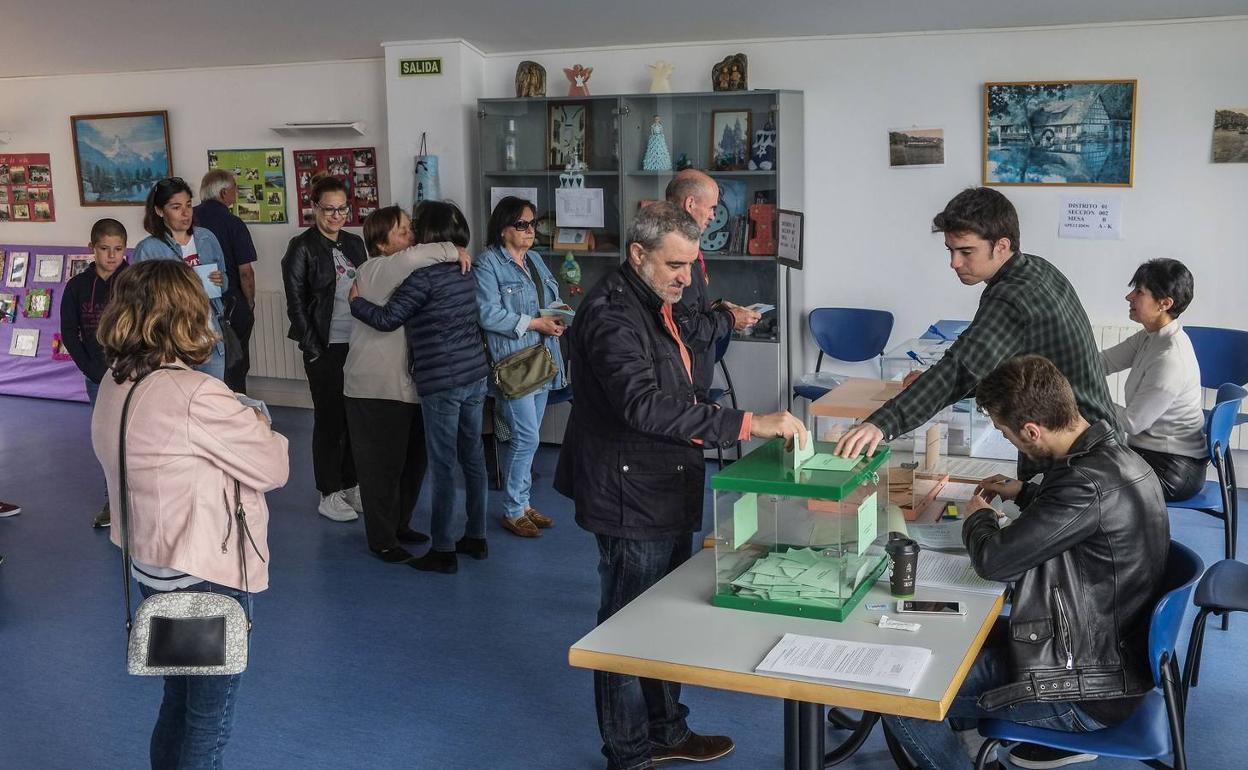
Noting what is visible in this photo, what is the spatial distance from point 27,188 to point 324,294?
17.2 ft

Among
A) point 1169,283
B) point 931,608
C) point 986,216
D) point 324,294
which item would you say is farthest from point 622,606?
point 324,294

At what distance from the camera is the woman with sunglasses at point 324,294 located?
5.11 meters

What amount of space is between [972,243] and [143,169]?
726 centimetres

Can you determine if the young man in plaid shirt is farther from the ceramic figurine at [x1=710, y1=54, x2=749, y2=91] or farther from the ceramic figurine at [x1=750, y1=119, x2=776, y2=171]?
the ceramic figurine at [x1=710, y1=54, x2=749, y2=91]

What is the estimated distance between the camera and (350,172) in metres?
7.84

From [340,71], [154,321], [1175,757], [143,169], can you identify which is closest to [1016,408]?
[1175,757]

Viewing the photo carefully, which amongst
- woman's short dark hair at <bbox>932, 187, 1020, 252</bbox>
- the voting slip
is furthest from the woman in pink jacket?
woman's short dark hair at <bbox>932, 187, 1020, 252</bbox>

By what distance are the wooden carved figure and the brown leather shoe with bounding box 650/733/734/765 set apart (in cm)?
382

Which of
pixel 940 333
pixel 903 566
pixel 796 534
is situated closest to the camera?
pixel 903 566

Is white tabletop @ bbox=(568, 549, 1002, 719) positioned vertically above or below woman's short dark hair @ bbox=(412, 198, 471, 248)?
below

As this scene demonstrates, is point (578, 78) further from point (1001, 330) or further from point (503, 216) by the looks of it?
point (1001, 330)

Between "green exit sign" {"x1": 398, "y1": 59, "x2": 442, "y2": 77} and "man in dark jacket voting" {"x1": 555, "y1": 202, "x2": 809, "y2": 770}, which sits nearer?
"man in dark jacket voting" {"x1": 555, "y1": 202, "x2": 809, "y2": 770}

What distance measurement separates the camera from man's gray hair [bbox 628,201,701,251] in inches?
108

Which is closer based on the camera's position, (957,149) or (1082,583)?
(1082,583)
